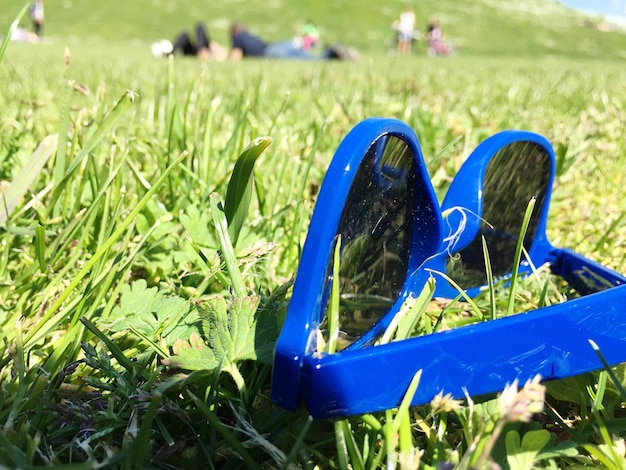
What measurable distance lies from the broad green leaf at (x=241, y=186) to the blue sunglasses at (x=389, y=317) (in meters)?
0.14

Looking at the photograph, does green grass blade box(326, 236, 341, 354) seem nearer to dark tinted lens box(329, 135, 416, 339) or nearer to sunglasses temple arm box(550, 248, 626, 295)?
dark tinted lens box(329, 135, 416, 339)

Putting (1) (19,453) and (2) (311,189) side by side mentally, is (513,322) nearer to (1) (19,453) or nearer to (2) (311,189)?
(1) (19,453)

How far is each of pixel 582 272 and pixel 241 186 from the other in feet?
2.05

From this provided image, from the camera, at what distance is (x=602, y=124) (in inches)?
84.5

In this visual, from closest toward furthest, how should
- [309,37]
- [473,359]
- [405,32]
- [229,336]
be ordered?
[473,359] < [229,336] < [309,37] < [405,32]

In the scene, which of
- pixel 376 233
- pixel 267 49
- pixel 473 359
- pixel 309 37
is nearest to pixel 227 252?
pixel 376 233

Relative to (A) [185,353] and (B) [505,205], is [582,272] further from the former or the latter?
(A) [185,353]

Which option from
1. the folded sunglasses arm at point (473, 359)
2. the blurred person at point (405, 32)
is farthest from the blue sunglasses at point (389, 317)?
the blurred person at point (405, 32)

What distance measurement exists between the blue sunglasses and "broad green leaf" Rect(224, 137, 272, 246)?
0.14 m

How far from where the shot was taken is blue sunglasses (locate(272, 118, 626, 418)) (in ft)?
1.91

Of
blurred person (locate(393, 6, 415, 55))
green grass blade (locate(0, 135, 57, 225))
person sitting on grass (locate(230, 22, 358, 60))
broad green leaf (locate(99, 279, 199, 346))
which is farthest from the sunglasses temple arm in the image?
blurred person (locate(393, 6, 415, 55))

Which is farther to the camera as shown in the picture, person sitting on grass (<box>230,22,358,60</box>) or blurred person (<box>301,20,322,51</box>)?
blurred person (<box>301,20,322,51</box>)

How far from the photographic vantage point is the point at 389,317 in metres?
0.81

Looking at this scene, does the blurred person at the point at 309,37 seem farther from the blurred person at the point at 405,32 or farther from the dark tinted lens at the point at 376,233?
the dark tinted lens at the point at 376,233
